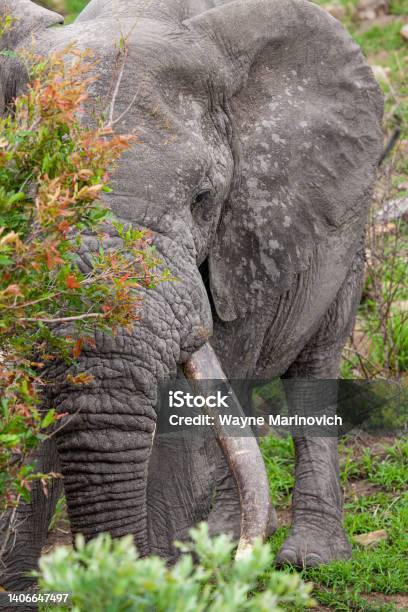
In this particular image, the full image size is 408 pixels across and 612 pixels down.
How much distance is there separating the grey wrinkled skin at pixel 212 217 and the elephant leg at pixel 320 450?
1 cm

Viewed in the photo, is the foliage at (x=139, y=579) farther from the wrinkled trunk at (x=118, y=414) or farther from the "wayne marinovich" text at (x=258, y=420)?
the "wayne marinovich" text at (x=258, y=420)

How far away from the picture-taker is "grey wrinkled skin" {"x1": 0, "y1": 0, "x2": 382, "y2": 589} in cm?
316

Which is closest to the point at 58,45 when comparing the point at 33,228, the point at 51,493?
the point at 33,228

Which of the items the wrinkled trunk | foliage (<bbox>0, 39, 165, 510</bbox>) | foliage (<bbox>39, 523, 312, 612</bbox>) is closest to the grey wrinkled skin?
the wrinkled trunk

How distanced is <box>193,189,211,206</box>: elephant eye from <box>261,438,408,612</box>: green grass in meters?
1.52

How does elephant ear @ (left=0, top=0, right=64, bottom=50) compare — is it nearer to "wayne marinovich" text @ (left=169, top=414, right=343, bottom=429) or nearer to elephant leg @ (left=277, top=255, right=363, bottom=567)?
"wayne marinovich" text @ (left=169, top=414, right=343, bottom=429)

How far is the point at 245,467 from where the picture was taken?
11.2ft

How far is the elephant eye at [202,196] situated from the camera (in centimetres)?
355

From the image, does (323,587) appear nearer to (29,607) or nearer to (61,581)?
(29,607)

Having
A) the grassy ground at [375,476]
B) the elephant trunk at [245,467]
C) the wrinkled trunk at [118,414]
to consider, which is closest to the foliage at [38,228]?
the wrinkled trunk at [118,414]

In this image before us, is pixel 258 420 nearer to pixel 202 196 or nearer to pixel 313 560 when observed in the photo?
pixel 313 560

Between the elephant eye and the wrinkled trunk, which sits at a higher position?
the elephant eye

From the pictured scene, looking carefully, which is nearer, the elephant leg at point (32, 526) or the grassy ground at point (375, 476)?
the elephant leg at point (32, 526)

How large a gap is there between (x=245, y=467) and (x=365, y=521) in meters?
1.73
